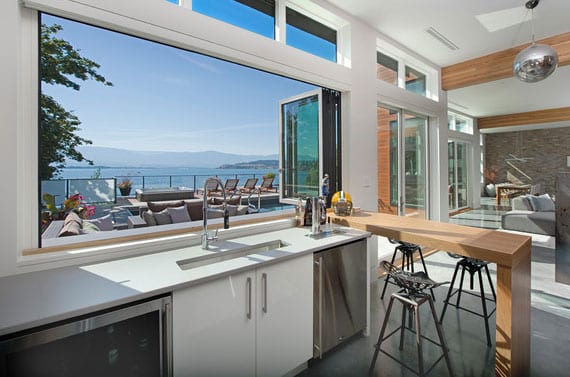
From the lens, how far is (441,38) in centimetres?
371

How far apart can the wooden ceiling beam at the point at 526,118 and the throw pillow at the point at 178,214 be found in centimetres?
1023

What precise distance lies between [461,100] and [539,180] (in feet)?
21.9

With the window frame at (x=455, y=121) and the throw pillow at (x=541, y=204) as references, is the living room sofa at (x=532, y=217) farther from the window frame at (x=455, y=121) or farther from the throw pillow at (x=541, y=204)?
the window frame at (x=455, y=121)

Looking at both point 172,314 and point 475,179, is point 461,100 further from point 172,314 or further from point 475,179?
point 172,314

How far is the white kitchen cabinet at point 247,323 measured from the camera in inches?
52.3

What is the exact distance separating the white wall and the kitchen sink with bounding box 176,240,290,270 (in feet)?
2.48

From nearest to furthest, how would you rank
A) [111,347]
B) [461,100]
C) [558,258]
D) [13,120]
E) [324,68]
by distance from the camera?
[111,347], [13,120], [324,68], [558,258], [461,100]

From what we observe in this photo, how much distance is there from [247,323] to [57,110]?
1765mm

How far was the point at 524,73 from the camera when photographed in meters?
2.62

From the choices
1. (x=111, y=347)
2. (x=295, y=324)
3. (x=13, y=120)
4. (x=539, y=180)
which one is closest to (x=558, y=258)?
(x=295, y=324)

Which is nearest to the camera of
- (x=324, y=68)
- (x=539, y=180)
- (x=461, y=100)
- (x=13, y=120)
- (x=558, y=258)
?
(x=13, y=120)

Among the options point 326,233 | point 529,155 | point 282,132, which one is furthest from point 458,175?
point 326,233

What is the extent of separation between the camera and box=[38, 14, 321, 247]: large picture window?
1720 mm

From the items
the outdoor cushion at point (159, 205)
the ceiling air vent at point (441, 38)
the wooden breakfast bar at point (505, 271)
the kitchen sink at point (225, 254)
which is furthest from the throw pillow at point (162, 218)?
the ceiling air vent at point (441, 38)
